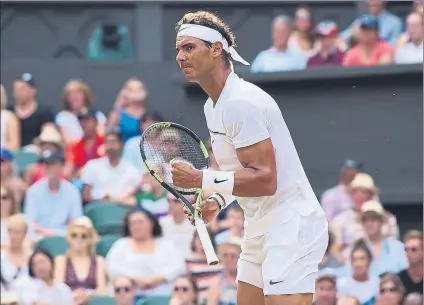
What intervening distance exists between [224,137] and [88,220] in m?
4.22

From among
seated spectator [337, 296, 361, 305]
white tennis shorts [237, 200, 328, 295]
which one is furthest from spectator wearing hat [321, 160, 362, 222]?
white tennis shorts [237, 200, 328, 295]

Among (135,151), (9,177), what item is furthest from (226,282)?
(9,177)

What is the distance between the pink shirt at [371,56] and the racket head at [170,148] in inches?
217

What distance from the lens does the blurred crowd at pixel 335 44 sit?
11.5 metres

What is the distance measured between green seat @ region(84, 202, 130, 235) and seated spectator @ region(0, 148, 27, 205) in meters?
0.65

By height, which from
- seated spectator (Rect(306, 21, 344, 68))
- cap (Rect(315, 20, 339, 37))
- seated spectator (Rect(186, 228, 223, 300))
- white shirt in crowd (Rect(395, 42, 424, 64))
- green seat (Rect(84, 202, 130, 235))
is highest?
cap (Rect(315, 20, 339, 37))

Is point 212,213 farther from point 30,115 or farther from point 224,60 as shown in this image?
point 30,115

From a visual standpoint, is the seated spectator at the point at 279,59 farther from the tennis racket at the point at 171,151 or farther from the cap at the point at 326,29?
the tennis racket at the point at 171,151

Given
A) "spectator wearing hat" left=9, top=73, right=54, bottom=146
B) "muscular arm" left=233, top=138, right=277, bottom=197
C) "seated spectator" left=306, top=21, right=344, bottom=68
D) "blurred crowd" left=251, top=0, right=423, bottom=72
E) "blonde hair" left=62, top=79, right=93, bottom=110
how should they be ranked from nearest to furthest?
"muscular arm" left=233, top=138, right=277, bottom=197 → "spectator wearing hat" left=9, top=73, right=54, bottom=146 → "blonde hair" left=62, top=79, right=93, bottom=110 → "blurred crowd" left=251, top=0, right=423, bottom=72 → "seated spectator" left=306, top=21, right=344, bottom=68

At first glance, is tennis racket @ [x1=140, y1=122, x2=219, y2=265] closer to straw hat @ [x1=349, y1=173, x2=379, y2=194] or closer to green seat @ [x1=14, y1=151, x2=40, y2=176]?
straw hat @ [x1=349, y1=173, x2=379, y2=194]

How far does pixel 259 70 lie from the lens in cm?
1171

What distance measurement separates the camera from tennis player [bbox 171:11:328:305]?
19.0ft

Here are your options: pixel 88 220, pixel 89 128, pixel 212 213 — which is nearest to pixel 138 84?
pixel 89 128

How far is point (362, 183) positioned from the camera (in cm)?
1062
